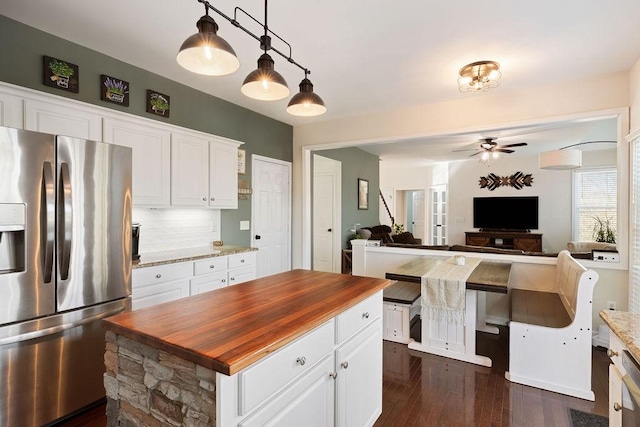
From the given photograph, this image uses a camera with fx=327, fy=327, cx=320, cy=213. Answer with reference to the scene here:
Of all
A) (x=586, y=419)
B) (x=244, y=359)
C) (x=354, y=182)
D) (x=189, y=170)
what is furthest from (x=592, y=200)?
(x=244, y=359)

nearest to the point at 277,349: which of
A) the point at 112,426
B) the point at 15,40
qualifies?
the point at 112,426

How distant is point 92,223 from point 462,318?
9.75 ft

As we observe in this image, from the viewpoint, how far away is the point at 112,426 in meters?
1.32

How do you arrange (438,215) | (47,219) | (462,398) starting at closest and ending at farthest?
(47,219) → (462,398) → (438,215)

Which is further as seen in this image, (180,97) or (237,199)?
(237,199)

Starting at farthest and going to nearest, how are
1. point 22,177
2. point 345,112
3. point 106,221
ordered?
point 345,112 → point 106,221 → point 22,177

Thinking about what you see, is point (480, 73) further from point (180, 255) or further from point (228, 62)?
point (180, 255)

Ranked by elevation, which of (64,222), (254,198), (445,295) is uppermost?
(254,198)

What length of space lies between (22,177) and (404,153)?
6.39 meters

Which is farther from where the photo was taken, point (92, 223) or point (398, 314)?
point (398, 314)

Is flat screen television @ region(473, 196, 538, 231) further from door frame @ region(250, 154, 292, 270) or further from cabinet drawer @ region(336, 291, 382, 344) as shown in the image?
cabinet drawer @ region(336, 291, 382, 344)

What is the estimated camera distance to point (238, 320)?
132 centimetres

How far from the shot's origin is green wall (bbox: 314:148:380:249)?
20.5ft

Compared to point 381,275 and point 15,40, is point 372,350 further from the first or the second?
point 15,40
